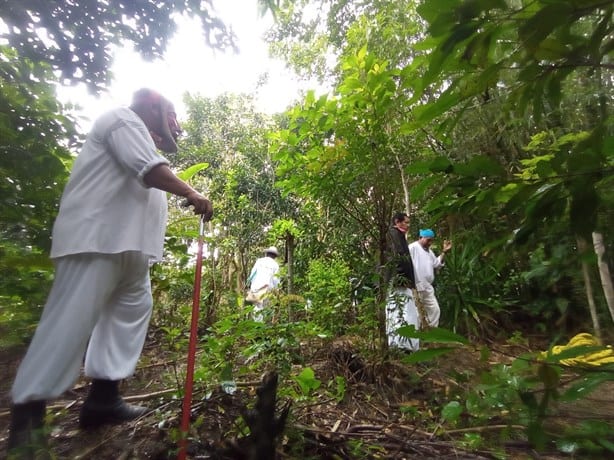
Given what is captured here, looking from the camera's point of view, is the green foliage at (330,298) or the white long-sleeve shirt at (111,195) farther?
the green foliage at (330,298)

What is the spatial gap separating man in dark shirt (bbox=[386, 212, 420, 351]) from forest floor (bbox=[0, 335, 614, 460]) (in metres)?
0.25

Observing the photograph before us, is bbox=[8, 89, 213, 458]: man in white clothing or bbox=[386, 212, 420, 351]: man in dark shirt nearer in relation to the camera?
bbox=[8, 89, 213, 458]: man in white clothing

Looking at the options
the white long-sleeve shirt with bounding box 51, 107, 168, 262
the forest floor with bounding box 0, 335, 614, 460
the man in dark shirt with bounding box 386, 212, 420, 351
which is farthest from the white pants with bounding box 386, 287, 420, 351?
the white long-sleeve shirt with bounding box 51, 107, 168, 262

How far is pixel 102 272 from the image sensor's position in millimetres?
1634

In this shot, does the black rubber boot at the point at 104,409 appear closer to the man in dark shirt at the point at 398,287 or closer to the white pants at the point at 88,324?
the white pants at the point at 88,324

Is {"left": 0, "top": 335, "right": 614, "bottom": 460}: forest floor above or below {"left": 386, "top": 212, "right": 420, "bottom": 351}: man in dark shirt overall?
below

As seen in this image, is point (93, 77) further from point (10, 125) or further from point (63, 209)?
point (63, 209)

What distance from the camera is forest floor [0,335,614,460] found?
1.45 m

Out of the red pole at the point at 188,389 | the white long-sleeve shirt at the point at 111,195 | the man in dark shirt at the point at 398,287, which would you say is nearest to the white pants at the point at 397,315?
the man in dark shirt at the point at 398,287

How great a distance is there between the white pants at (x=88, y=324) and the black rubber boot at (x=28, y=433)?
5 centimetres

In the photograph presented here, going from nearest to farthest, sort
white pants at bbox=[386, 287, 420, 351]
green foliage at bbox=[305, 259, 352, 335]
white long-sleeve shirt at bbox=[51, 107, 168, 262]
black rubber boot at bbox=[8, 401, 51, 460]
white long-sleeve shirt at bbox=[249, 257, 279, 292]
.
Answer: black rubber boot at bbox=[8, 401, 51, 460], white long-sleeve shirt at bbox=[51, 107, 168, 262], white pants at bbox=[386, 287, 420, 351], green foliage at bbox=[305, 259, 352, 335], white long-sleeve shirt at bbox=[249, 257, 279, 292]

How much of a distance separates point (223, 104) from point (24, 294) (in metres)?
10.1

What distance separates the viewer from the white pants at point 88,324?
56.7 inches

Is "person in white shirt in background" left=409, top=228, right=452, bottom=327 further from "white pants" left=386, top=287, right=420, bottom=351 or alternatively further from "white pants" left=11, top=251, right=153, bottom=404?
"white pants" left=11, top=251, right=153, bottom=404
